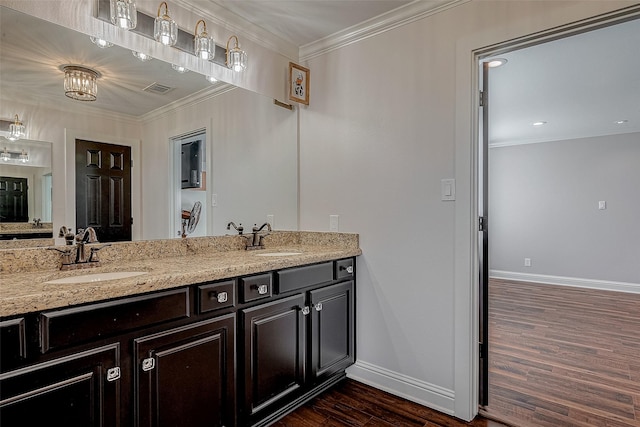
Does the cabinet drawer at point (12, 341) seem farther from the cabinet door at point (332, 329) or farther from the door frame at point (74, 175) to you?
the cabinet door at point (332, 329)

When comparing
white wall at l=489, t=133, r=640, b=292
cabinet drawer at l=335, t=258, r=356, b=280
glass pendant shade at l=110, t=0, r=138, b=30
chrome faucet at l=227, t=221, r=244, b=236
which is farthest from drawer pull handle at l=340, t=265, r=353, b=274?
white wall at l=489, t=133, r=640, b=292

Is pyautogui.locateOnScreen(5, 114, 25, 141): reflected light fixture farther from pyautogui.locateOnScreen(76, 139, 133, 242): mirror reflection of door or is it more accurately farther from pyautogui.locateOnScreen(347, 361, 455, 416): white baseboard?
pyautogui.locateOnScreen(347, 361, 455, 416): white baseboard

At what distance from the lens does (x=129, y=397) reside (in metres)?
1.25

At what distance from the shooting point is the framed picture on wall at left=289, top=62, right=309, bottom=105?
2.52 metres

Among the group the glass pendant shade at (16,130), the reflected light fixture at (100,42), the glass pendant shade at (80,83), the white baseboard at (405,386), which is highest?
the reflected light fixture at (100,42)

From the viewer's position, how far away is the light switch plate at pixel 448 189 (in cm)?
196

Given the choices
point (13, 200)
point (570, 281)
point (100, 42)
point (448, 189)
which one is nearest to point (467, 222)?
point (448, 189)

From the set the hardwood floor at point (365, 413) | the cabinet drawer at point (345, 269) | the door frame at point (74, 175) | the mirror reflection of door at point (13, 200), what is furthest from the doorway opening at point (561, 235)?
the mirror reflection of door at point (13, 200)

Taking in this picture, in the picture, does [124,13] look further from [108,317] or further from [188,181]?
[108,317]

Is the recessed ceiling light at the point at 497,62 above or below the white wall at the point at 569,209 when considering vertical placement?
above

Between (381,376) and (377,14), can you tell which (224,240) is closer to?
(381,376)

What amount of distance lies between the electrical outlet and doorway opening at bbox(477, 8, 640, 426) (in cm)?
95

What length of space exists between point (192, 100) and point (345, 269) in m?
1.43

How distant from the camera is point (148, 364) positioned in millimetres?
1291
